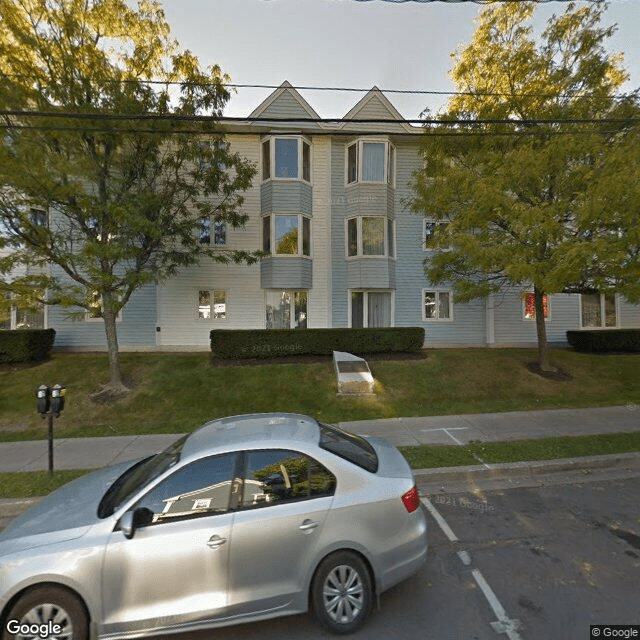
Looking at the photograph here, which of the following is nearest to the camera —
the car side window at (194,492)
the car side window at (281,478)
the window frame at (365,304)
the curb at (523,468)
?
the car side window at (194,492)

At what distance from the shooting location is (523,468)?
5.54m

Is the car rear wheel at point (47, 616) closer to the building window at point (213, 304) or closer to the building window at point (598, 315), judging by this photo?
the building window at point (213, 304)

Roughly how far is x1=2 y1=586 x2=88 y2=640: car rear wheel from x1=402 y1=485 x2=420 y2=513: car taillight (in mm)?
2516

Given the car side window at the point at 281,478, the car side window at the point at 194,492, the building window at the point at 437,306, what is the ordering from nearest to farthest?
the car side window at the point at 194,492
the car side window at the point at 281,478
the building window at the point at 437,306

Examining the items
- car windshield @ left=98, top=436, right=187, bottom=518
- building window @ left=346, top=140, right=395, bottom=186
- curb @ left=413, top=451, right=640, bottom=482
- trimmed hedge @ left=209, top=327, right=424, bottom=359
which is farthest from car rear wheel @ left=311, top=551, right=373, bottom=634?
building window @ left=346, top=140, right=395, bottom=186

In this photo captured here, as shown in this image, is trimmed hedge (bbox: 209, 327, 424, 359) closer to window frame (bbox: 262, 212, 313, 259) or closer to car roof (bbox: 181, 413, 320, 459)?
window frame (bbox: 262, 212, 313, 259)

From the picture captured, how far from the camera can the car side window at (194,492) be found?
2.71 m

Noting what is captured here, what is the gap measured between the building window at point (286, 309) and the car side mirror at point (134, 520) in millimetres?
12962

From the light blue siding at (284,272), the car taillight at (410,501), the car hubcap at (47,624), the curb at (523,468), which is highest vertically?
the light blue siding at (284,272)

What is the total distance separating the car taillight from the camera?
2.98 meters

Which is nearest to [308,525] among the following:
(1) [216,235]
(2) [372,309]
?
(2) [372,309]

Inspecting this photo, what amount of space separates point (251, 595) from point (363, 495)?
111 cm

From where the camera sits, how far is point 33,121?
8516 mm

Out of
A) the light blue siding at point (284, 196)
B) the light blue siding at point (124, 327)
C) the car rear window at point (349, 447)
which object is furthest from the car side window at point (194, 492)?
the light blue siding at point (124, 327)
